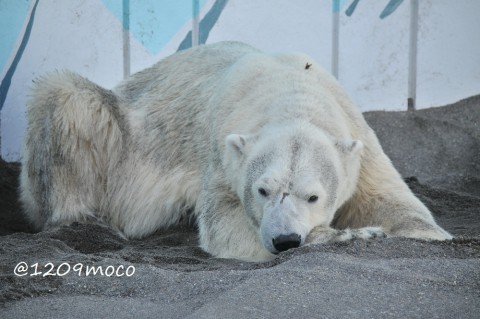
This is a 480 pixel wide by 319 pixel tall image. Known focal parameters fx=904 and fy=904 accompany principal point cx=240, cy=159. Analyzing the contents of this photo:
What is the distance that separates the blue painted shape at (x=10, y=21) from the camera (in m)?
5.83

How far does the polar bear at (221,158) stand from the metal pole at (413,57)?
1.90m

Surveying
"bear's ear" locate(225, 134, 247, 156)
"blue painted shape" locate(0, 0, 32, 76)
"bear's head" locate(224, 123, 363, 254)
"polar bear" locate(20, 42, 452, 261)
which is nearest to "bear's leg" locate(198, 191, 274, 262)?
"polar bear" locate(20, 42, 452, 261)

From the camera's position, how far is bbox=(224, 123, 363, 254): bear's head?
11.3 ft

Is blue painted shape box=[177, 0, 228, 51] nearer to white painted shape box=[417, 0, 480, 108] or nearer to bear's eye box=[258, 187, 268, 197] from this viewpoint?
white painted shape box=[417, 0, 480, 108]

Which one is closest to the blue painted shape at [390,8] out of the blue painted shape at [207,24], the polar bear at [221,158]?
the blue painted shape at [207,24]

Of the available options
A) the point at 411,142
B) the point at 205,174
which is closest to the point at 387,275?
the point at 205,174

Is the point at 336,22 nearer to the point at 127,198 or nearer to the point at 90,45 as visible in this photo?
the point at 90,45

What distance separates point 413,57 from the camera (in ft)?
21.5

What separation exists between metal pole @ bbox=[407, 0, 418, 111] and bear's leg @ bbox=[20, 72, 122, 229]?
2.46 metres

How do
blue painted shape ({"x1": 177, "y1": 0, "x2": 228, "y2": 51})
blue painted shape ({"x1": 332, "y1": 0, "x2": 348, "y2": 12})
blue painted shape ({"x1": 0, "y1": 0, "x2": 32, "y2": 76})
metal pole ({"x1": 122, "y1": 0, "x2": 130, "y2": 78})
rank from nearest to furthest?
blue painted shape ({"x1": 0, "y1": 0, "x2": 32, "y2": 76})
metal pole ({"x1": 122, "y1": 0, "x2": 130, "y2": 78})
blue painted shape ({"x1": 177, "y1": 0, "x2": 228, "y2": 51})
blue painted shape ({"x1": 332, "y1": 0, "x2": 348, "y2": 12})

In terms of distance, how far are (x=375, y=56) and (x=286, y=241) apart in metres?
3.41

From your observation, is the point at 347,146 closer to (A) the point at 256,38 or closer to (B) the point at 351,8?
(A) the point at 256,38

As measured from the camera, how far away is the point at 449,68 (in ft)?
21.7

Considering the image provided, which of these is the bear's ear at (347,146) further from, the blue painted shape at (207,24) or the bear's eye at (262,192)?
the blue painted shape at (207,24)
